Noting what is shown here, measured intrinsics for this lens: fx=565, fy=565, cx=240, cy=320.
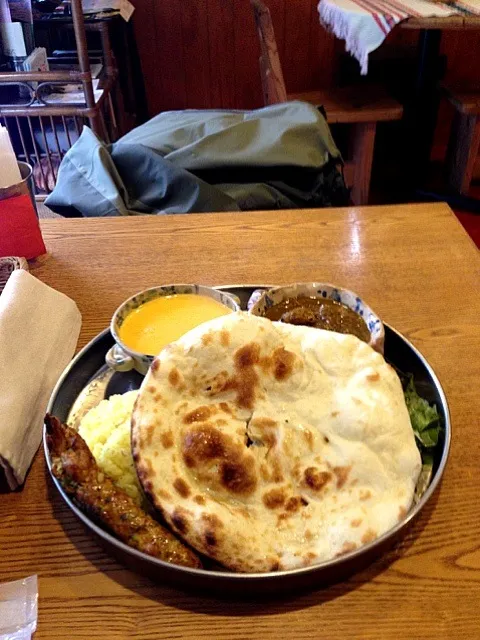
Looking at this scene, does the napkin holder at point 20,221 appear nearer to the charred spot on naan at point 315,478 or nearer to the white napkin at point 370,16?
the charred spot on naan at point 315,478

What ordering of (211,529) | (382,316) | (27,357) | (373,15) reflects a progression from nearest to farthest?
(211,529)
(27,357)
(382,316)
(373,15)

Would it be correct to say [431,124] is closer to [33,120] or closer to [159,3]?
[159,3]

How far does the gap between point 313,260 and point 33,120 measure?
7.44ft

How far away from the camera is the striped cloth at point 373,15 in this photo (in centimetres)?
258

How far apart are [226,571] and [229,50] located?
150 inches

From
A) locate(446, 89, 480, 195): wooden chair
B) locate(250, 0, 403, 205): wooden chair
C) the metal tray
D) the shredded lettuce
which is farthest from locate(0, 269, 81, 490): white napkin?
locate(446, 89, 480, 195): wooden chair

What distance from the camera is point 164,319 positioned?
101 cm

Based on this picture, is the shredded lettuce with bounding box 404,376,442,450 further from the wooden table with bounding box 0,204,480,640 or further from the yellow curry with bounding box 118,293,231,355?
the yellow curry with bounding box 118,293,231,355

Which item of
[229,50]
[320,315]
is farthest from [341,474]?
[229,50]

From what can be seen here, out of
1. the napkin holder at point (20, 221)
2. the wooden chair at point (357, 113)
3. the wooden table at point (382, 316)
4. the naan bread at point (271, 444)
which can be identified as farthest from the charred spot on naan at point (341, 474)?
the wooden chair at point (357, 113)

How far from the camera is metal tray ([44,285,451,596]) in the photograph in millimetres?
619

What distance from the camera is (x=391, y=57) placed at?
3.77 m

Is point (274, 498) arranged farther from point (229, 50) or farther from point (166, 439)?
point (229, 50)

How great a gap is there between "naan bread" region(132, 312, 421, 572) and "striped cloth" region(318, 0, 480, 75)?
2.30 meters
